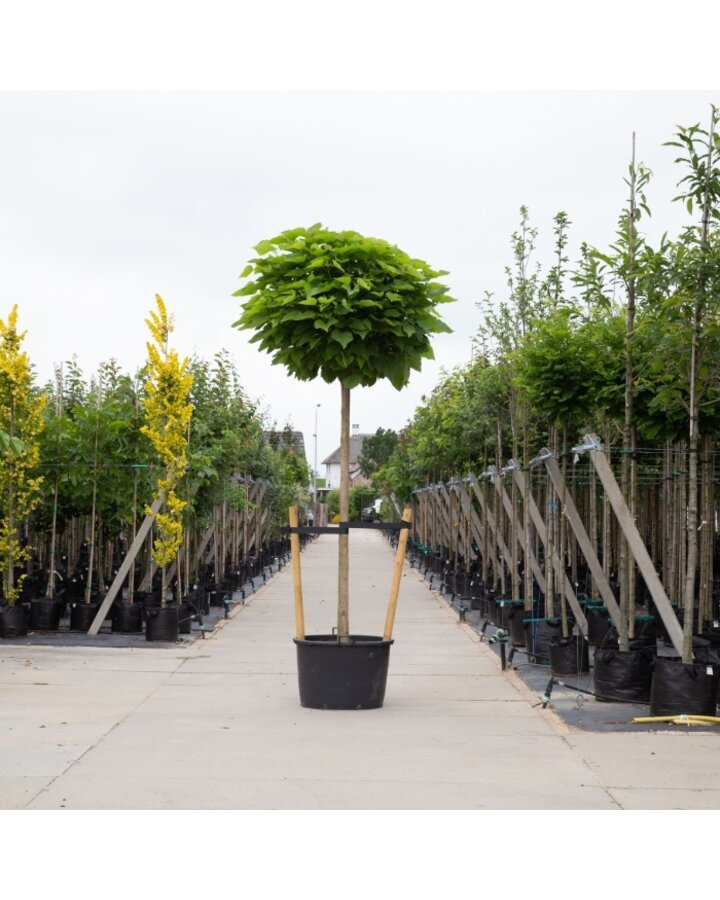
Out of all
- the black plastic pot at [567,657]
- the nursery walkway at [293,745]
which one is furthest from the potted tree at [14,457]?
the black plastic pot at [567,657]

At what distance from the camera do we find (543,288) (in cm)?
1572

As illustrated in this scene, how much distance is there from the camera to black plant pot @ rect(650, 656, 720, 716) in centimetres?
912

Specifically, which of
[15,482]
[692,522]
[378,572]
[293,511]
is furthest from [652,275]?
[378,572]

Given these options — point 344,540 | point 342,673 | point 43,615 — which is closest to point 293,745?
point 342,673

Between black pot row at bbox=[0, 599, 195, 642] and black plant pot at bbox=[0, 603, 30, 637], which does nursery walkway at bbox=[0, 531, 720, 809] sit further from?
black plant pot at bbox=[0, 603, 30, 637]

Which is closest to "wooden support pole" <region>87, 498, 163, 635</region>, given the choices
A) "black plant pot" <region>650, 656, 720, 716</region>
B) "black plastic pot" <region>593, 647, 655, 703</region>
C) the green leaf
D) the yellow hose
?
the green leaf

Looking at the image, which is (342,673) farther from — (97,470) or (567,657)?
(97,470)

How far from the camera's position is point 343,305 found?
380 inches

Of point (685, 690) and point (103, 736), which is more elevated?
point (685, 690)

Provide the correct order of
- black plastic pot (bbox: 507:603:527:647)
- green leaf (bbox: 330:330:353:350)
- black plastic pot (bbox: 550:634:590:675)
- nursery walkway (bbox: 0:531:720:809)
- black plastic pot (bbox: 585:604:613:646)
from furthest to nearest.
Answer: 1. black plastic pot (bbox: 507:603:527:647)
2. black plastic pot (bbox: 585:604:613:646)
3. black plastic pot (bbox: 550:634:590:675)
4. green leaf (bbox: 330:330:353:350)
5. nursery walkway (bbox: 0:531:720:809)

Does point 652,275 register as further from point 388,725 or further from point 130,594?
point 130,594

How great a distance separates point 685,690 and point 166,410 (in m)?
8.08

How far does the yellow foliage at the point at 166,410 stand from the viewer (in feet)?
49.0

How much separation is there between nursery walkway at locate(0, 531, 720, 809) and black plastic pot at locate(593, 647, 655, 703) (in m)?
0.66
